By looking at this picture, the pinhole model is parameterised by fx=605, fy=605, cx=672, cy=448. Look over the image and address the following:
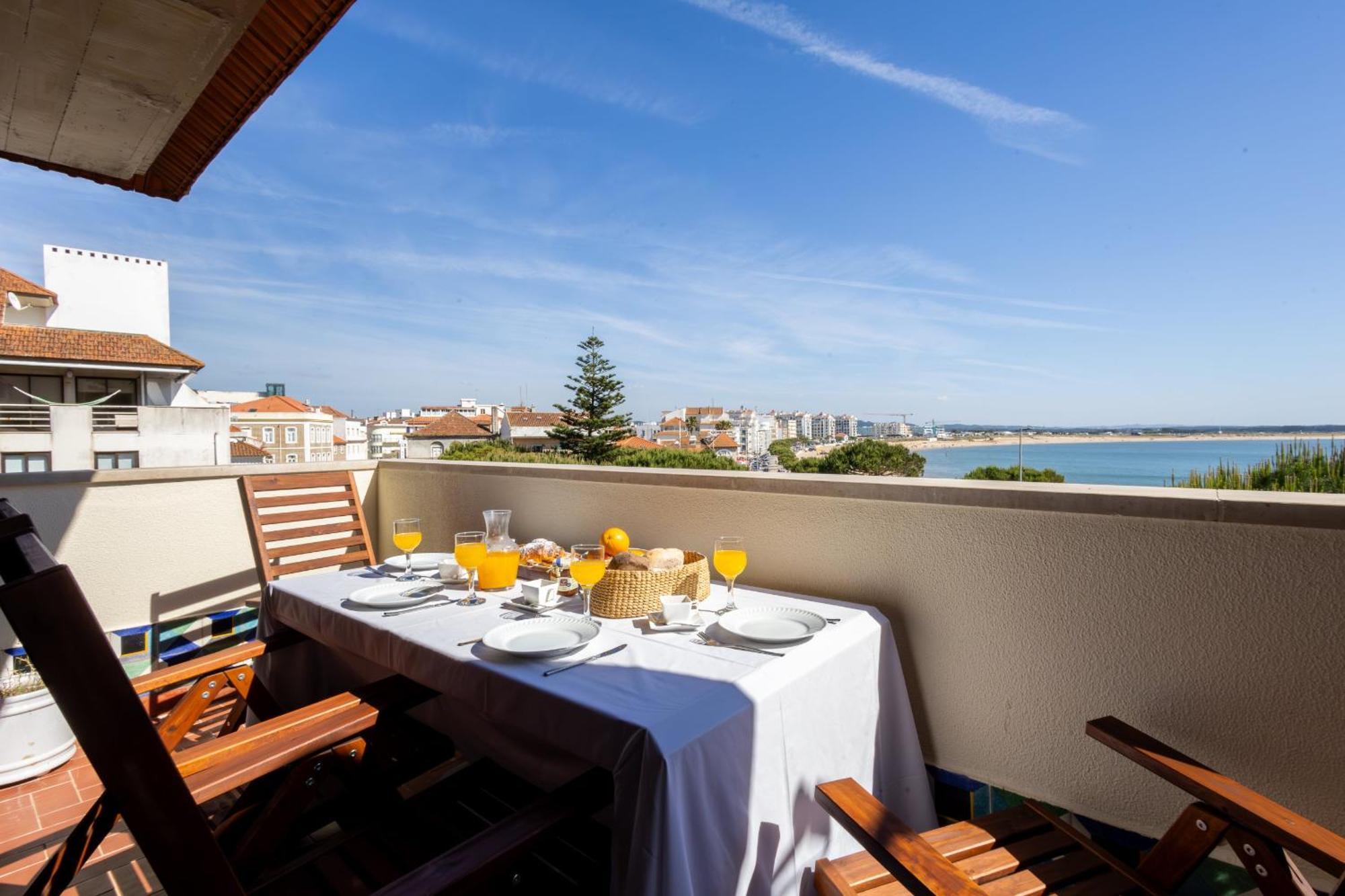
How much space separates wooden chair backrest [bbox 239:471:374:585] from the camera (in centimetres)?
227

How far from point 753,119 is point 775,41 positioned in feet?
13.7

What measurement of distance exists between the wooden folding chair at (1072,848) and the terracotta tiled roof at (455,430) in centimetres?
3472

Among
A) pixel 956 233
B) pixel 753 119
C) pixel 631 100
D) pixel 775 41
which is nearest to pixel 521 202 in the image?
pixel 631 100

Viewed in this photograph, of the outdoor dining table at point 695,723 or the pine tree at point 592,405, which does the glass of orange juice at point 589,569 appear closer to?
the outdoor dining table at point 695,723

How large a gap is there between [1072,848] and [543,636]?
1.08 metres

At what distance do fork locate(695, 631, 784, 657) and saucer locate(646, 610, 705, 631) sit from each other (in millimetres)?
26

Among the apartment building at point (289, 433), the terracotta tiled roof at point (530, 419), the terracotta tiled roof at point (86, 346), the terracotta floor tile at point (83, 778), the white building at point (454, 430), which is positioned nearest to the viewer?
the terracotta floor tile at point (83, 778)

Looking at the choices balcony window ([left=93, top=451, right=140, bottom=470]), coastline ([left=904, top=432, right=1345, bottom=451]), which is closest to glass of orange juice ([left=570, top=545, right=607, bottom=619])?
coastline ([left=904, top=432, right=1345, bottom=451])

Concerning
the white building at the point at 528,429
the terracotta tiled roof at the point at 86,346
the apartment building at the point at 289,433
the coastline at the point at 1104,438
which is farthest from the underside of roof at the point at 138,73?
the white building at the point at 528,429

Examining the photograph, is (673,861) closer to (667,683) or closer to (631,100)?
(667,683)

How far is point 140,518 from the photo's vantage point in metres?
2.42

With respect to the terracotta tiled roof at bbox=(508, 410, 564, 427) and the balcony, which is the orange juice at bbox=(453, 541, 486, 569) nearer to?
the balcony

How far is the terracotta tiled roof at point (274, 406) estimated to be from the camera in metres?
31.4

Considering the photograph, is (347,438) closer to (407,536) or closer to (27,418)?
(27,418)
